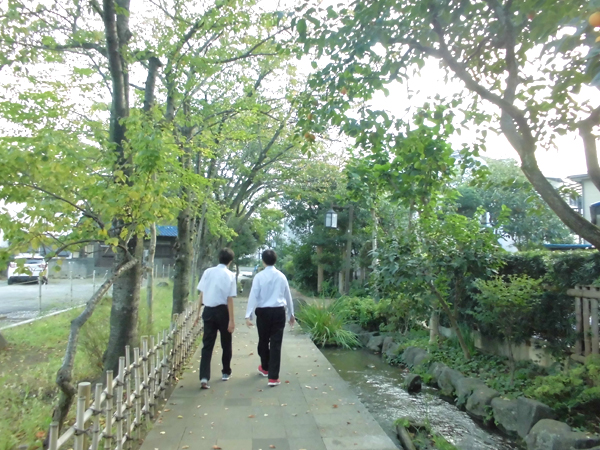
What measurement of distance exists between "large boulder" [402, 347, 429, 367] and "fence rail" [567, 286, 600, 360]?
337 centimetres

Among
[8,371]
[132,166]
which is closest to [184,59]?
[132,166]

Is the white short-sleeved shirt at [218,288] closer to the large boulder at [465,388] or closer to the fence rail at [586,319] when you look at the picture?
the large boulder at [465,388]

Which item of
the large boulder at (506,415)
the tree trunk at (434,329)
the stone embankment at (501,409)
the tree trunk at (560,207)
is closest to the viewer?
the tree trunk at (560,207)

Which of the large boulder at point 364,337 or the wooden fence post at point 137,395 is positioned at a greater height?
the wooden fence post at point 137,395

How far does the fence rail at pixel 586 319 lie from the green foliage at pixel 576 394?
0.61 m

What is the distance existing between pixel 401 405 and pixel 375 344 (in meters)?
4.79

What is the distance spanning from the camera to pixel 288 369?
782cm

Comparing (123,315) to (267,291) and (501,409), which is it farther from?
(501,409)

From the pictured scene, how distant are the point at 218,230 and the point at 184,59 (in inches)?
357

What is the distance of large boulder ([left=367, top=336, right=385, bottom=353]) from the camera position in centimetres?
1246

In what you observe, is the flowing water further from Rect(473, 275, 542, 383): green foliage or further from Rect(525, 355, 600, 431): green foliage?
Rect(473, 275, 542, 383): green foliage

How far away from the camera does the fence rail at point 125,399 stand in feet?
10.7

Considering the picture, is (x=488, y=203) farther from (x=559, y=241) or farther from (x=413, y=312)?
(x=413, y=312)

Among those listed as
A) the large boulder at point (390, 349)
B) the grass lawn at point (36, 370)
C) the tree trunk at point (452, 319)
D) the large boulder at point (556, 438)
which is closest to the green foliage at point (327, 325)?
the large boulder at point (390, 349)
